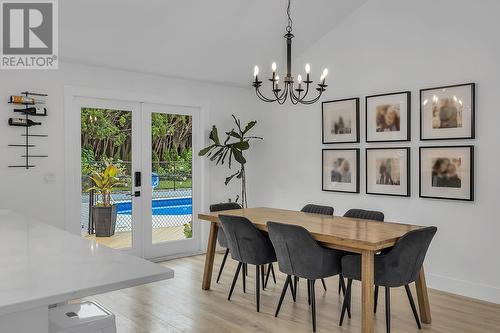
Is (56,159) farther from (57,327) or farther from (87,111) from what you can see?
(57,327)

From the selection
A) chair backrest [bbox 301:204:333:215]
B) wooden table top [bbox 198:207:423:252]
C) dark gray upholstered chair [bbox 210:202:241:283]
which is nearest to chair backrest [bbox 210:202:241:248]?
dark gray upholstered chair [bbox 210:202:241:283]

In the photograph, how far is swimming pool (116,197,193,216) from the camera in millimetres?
5266

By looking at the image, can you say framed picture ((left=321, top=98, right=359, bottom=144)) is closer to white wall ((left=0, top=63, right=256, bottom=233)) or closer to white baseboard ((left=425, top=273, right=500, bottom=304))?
white baseboard ((left=425, top=273, right=500, bottom=304))

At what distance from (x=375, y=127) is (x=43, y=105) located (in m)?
3.69

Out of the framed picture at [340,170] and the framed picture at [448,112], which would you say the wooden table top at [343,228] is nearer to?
the framed picture at [340,170]

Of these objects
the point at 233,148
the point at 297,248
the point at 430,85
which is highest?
the point at 430,85

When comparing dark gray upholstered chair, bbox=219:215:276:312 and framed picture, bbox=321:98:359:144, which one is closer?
dark gray upholstered chair, bbox=219:215:276:312

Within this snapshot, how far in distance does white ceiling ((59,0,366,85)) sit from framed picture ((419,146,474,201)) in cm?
206

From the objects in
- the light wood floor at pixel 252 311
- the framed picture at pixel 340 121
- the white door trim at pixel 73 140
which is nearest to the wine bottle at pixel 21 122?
the white door trim at pixel 73 140

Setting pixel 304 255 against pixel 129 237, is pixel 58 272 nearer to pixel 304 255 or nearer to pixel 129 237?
pixel 304 255

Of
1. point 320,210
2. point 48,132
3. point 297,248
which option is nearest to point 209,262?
point 320,210

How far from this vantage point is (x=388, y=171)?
15.9 feet

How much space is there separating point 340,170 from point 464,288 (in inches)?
74.8

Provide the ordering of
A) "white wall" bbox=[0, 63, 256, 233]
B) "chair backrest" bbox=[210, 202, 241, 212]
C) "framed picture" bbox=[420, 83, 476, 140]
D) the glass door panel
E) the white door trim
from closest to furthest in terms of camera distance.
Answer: "framed picture" bbox=[420, 83, 476, 140]
"white wall" bbox=[0, 63, 256, 233]
the white door trim
"chair backrest" bbox=[210, 202, 241, 212]
the glass door panel
